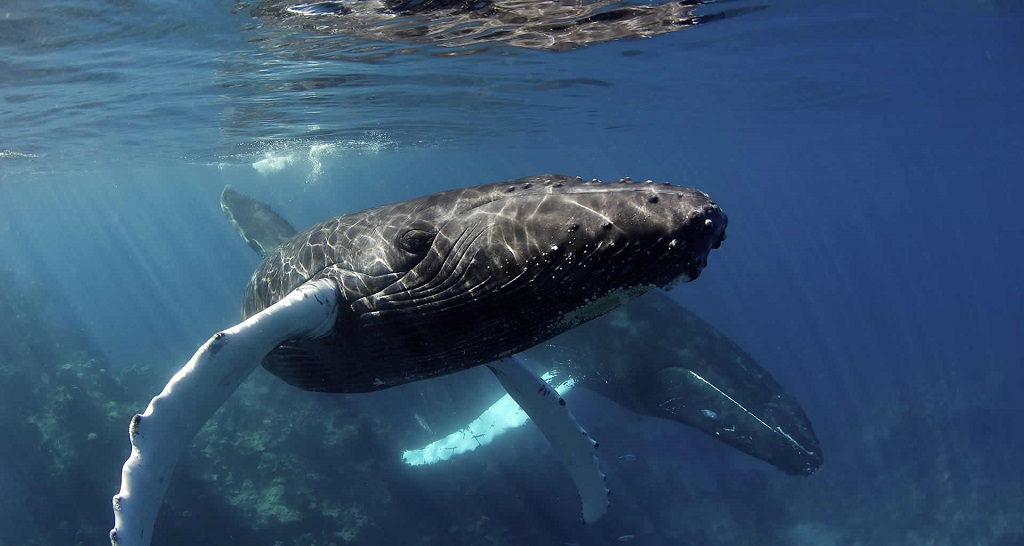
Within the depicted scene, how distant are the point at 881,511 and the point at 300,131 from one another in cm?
3165

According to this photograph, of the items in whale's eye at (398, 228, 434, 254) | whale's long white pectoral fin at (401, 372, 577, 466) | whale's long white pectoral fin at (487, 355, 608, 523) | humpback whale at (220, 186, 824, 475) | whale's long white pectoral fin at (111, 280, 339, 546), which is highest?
whale's eye at (398, 228, 434, 254)

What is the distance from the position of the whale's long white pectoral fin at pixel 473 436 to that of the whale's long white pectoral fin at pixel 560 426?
1047 cm

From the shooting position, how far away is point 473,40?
602 inches

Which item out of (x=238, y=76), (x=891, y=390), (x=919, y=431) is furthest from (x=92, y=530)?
(x=891, y=390)

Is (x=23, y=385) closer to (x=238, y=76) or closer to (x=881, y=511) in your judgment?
(x=238, y=76)

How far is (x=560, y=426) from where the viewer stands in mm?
6262

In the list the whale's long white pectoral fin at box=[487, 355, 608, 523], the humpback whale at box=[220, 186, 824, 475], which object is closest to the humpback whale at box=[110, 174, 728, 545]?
→ the whale's long white pectoral fin at box=[487, 355, 608, 523]

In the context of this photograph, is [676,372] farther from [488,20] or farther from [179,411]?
[179,411]

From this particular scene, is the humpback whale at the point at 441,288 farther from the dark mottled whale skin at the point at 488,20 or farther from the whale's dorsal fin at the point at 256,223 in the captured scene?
the whale's dorsal fin at the point at 256,223

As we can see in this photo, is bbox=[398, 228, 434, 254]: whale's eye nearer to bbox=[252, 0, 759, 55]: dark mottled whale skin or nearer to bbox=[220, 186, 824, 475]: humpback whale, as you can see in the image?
bbox=[252, 0, 759, 55]: dark mottled whale skin

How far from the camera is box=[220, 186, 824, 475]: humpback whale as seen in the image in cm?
1225

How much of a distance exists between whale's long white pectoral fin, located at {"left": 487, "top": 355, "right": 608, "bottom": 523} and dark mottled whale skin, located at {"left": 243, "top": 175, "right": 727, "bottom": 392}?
59.8 inches

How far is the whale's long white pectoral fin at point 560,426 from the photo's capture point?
5.84 m

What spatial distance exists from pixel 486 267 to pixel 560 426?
10.6 ft
